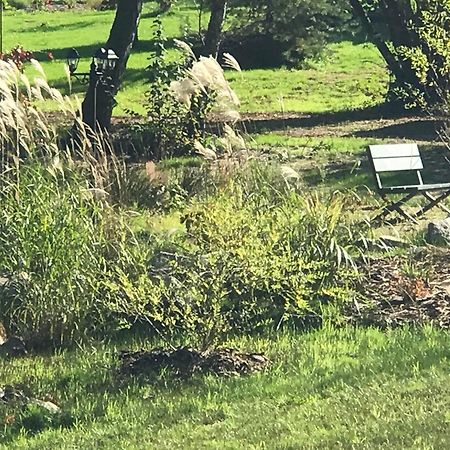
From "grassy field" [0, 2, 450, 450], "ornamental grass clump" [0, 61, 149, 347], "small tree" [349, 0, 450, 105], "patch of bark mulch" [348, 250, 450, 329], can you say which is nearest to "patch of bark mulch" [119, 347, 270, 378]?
"grassy field" [0, 2, 450, 450]

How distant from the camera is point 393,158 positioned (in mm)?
11820

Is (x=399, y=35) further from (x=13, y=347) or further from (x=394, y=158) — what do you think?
(x=13, y=347)

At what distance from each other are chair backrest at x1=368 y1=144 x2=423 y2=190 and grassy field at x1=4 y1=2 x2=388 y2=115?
263 inches

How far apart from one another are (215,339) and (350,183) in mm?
6840

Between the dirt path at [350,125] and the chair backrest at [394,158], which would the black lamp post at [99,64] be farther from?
the chair backrest at [394,158]

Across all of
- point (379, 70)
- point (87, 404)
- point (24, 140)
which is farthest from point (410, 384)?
point (379, 70)

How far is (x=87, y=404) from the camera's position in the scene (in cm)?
659

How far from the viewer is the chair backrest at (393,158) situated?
11.7m

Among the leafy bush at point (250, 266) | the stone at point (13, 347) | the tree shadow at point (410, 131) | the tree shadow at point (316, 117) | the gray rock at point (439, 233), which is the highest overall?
the leafy bush at point (250, 266)

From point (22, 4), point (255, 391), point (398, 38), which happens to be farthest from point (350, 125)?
point (22, 4)

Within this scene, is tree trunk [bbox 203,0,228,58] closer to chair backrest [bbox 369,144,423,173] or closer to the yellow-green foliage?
chair backrest [bbox 369,144,423,173]

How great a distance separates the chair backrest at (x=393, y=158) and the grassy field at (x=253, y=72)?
6.67 metres

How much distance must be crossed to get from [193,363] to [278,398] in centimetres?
89

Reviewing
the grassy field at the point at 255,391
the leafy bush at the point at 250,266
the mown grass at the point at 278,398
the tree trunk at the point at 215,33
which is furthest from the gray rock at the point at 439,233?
the tree trunk at the point at 215,33
